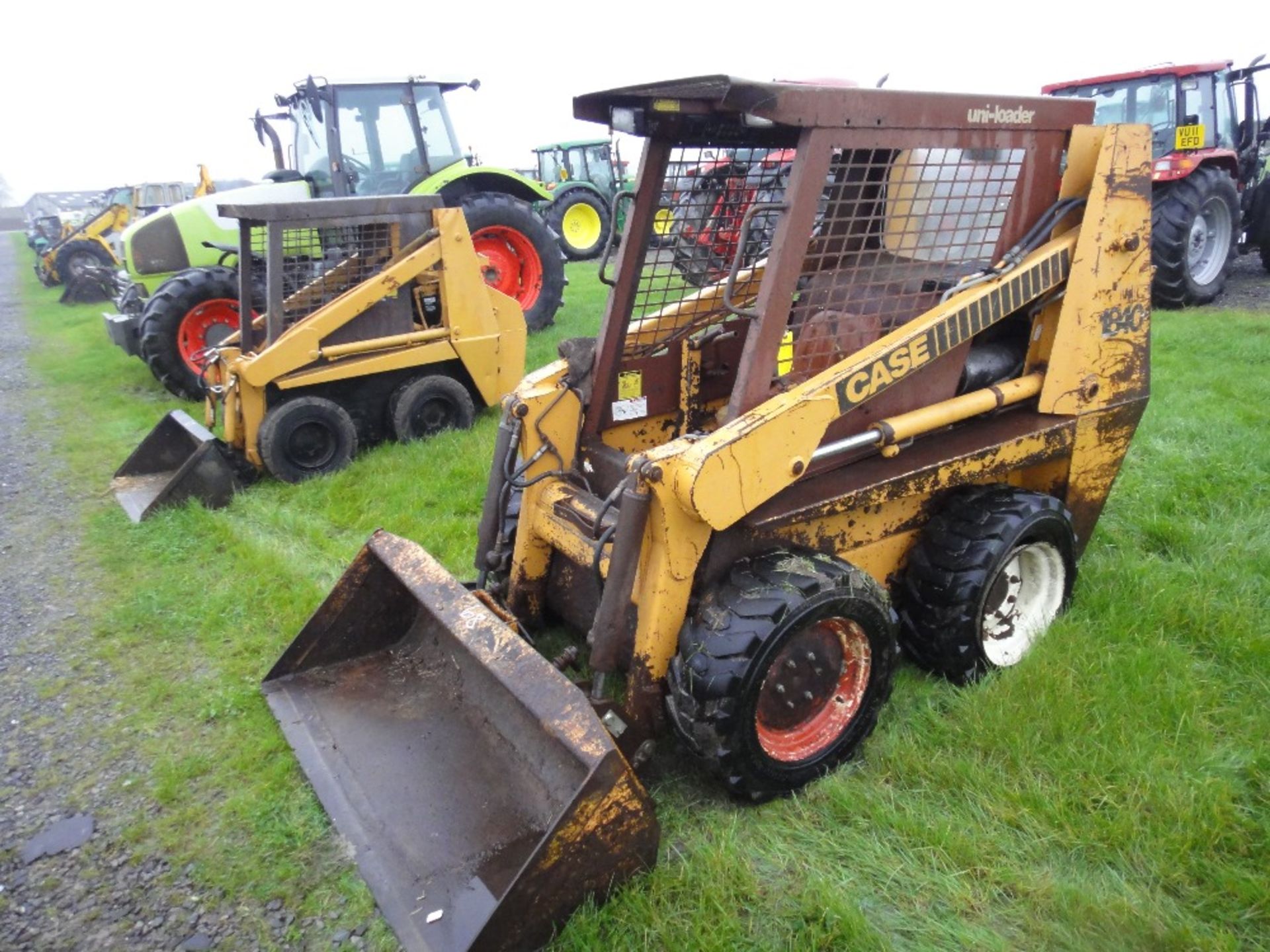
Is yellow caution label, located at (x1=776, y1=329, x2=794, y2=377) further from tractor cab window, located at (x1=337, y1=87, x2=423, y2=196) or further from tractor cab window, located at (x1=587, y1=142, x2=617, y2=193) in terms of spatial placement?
tractor cab window, located at (x1=587, y1=142, x2=617, y2=193)

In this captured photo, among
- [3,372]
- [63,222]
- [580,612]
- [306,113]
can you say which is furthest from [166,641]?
[63,222]

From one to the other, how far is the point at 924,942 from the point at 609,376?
1960 millimetres

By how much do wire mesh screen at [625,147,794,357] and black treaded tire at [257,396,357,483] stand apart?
8.84 feet

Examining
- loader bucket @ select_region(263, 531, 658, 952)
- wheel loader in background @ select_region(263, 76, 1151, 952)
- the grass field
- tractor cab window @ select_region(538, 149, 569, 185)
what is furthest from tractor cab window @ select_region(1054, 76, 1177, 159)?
tractor cab window @ select_region(538, 149, 569, 185)

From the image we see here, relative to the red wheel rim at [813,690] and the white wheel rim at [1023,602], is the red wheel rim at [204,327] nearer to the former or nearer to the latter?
the red wheel rim at [813,690]

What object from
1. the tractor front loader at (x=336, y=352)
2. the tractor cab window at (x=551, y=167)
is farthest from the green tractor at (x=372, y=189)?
the tractor cab window at (x=551, y=167)

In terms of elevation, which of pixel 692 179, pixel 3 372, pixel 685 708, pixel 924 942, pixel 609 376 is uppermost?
Answer: pixel 692 179

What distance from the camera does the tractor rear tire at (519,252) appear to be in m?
8.16

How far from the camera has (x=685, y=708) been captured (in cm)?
242

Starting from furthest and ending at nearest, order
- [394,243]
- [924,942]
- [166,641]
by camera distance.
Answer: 1. [394,243]
2. [166,641]
3. [924,942]

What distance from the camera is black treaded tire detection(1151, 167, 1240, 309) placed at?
8086 millimetres

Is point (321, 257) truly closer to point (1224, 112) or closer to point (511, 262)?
point (511, 262)

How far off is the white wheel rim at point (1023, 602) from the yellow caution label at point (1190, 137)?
6966 millimetres

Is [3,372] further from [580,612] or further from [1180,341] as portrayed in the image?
[1180,341]
